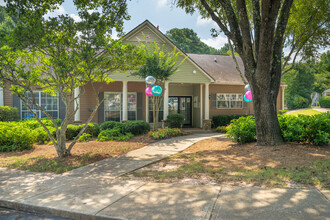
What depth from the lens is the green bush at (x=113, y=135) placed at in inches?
412

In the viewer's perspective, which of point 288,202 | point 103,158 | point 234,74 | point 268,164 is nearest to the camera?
point 288,202

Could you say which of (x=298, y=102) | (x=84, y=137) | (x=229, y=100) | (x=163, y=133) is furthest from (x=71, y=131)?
(x=298, y=102)

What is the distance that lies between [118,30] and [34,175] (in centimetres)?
485

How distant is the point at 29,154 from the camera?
8023 millimetres

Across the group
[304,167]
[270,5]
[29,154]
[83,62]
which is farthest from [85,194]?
[270,5]

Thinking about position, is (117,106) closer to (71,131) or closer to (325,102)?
(71,131)

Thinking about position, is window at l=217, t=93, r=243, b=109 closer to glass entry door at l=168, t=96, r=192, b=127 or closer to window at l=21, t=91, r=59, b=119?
glass entry door at l=168, t=96, r=192, b=127

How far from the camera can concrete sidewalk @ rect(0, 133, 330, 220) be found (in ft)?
10.6

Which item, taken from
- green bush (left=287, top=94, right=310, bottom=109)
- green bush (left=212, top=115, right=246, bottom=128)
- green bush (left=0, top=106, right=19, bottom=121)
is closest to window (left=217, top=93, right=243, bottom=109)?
green bush (left=212, top=115, right=246, bottom=128)

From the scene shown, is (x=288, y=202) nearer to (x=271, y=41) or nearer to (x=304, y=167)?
(x=304, y=167)

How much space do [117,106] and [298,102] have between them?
28.5 meters

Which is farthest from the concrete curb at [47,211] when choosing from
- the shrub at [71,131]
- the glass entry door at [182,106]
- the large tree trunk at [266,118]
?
the glass entry door at [182,106]

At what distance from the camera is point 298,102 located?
33.5 meters

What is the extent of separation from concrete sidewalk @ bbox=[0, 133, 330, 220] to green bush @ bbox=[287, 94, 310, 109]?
3381 centimetres
